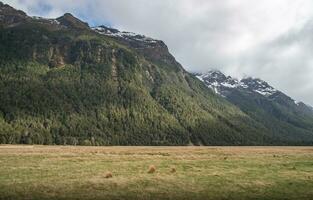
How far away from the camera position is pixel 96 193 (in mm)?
30875

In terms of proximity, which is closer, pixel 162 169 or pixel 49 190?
pixel 49 190

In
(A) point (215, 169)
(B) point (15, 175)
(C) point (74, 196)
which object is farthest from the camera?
(A) point (215, 169)

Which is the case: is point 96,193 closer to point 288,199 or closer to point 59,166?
point 288,199

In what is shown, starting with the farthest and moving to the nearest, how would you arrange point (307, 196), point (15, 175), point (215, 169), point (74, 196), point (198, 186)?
point (215, 169), point (15, 175), point (198, 186), point (307, 196), point (74, 196)

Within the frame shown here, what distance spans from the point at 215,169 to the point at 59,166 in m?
15.9

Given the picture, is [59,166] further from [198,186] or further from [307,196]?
[307,196]

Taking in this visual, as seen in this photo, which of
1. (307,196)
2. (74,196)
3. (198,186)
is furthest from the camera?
(198,186)

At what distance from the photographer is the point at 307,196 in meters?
32.2

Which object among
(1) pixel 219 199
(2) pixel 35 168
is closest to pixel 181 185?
(1) pixel 219 199

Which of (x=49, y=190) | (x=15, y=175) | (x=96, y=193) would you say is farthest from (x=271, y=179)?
(x=15, y=175)

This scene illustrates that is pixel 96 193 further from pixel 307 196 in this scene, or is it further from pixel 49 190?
Result: pixel 307 196

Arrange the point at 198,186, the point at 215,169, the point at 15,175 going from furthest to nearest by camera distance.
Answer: the point at 215,169 < the point at 15,175 < the point at 198,186

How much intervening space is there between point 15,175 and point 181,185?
1420 cm

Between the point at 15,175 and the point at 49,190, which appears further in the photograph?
the point at 15,175
